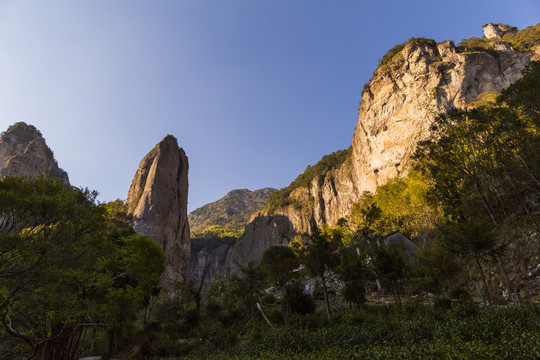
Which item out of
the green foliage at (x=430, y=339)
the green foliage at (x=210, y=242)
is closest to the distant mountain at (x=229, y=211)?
the green foliage at (x=210, y=242)

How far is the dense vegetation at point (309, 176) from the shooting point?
8206 cm

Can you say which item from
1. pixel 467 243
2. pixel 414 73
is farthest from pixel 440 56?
pixel 467 243

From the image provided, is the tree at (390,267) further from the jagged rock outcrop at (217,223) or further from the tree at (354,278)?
the jagged rock outcrop at (217,223)

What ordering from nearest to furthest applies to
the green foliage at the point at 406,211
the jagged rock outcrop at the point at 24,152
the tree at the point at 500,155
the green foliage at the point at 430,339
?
1. the green foliage at the point at 430,339
2. the tree at the point at 500,155
3. the green foliage at the point at 406,211
4. the jagged rock outcrop at the point at 24,152

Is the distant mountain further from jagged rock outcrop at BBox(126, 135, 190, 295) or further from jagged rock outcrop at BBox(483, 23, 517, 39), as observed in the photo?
jagged rock outcrop at BBox(483, 23, 517, 39)

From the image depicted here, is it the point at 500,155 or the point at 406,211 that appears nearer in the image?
the point at 500,155

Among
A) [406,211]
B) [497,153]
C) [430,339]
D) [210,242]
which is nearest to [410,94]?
[406,211]

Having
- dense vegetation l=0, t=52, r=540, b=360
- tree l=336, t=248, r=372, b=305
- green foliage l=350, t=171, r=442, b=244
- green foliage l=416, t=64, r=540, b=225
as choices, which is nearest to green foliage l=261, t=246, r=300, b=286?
dense vegetation l=0, t=52, r=540, b=360

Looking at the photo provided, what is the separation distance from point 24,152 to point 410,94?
8390 cm

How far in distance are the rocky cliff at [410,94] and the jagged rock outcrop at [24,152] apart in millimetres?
67048

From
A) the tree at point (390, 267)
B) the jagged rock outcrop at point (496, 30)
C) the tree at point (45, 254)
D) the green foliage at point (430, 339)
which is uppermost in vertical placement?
the jagged rock outcrop at point (496, 30)

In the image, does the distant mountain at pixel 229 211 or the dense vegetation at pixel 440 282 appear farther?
the distant mountain at pixel 229 211

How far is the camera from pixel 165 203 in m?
48.7

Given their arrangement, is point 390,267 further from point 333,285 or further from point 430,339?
point 333,285
